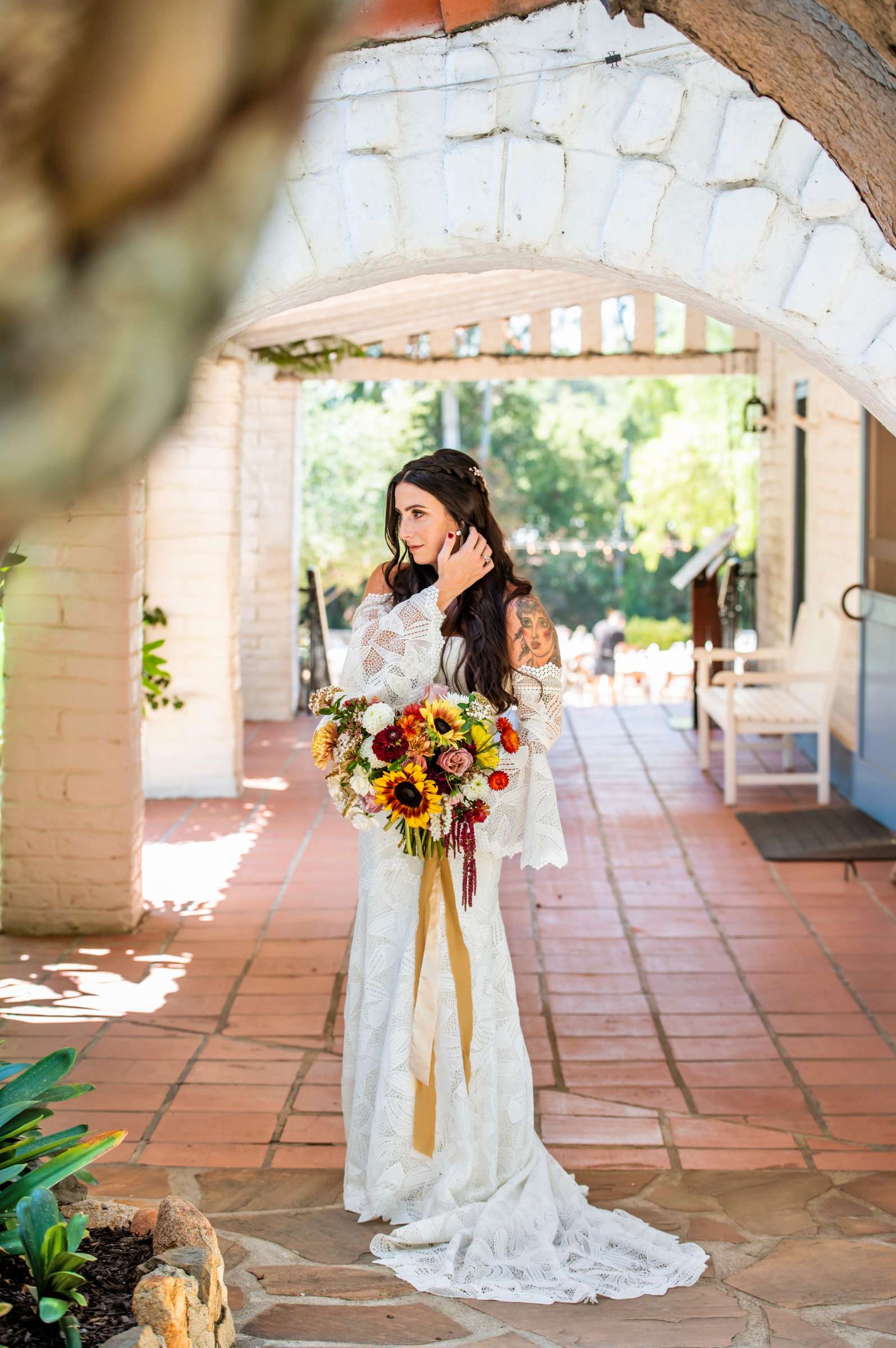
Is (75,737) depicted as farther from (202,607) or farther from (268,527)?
(268,527)

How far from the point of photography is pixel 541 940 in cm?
529

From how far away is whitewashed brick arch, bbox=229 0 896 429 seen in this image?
10.3ft

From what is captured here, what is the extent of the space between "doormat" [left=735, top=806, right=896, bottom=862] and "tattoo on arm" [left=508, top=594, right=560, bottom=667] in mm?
3431

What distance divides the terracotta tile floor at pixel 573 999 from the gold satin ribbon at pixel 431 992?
580 millimetres

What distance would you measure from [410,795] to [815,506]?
21.1 ft

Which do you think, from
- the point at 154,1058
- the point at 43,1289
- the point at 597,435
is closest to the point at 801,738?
the point at 154,1058

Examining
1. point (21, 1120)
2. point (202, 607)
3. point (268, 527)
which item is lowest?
point (21, 1120)

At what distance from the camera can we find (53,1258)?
2094 millimetres

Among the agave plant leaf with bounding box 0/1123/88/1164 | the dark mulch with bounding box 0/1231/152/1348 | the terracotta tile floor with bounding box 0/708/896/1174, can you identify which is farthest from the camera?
the terracotta tile floor with bounding box 0/708/896/1174

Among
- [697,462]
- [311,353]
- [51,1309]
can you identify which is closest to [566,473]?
[697,462]

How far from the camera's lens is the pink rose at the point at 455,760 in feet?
9.53

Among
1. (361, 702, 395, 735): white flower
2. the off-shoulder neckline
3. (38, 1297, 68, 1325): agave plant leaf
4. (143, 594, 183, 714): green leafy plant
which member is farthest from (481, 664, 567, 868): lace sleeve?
(143, 594, 183, 714): green leafy plant

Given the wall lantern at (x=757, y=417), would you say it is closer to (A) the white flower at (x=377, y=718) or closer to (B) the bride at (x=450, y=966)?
(B) the bride at (x=450, y=966)

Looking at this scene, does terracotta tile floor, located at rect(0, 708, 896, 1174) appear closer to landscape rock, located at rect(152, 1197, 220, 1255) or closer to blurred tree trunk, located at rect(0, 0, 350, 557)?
landscape rock, located at rect(152, 1197, 220, 1255)
